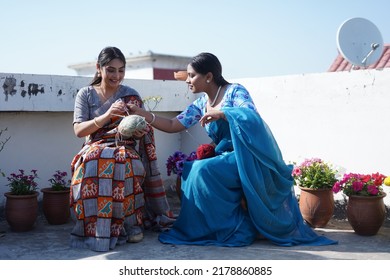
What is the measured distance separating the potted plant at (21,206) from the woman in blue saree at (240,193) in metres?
1.34

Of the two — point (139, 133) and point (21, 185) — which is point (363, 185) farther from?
point (21, 185)

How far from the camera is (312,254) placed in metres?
4.12

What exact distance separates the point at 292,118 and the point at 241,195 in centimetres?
202

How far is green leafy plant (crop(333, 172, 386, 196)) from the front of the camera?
15.8 ft

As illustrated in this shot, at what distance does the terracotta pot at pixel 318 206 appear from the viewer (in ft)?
16.6

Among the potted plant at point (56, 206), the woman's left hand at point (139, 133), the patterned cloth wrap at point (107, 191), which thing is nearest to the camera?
the patterned cloth wrap at point (107, 191)

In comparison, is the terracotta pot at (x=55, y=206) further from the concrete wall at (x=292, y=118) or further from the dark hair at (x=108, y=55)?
the dark hair at (x=108, y=55)

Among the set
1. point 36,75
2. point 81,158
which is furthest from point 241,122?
point 36,75

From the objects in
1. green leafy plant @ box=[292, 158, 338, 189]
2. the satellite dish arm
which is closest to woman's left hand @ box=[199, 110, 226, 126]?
green leafy plant @ box=[292, 158, 338, 189]

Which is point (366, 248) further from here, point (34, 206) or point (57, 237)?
point (34, 206)

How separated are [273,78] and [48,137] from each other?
2.80 metres

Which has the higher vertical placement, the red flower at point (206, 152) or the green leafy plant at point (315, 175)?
the red flower at point (206, 152)

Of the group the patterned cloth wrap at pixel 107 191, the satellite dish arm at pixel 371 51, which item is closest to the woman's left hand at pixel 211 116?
the patterned cloth wrap at pixel 107 191

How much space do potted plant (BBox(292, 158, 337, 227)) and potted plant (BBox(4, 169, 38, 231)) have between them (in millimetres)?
2659
